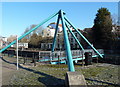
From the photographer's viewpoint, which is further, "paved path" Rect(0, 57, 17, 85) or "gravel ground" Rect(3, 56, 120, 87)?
"paved path" Rect(0, 57, 17, 85)

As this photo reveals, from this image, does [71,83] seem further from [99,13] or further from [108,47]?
[99,13]

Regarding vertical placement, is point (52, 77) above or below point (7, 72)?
below

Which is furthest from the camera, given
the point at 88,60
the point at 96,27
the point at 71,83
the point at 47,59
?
the point at 96,27

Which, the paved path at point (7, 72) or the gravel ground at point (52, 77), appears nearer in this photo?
the gravel ground at point (52, 77)

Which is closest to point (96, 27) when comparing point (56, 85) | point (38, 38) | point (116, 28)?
point (116, 28)

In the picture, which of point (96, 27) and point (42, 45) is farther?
point (42, 45)

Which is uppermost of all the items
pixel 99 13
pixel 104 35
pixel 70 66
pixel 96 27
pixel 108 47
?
pixel 99 13

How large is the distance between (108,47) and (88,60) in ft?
75.2

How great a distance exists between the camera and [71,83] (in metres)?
6.45

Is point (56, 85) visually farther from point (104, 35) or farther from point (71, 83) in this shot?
point (104, 35)

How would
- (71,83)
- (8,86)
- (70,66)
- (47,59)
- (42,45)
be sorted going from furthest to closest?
(42,45) → (47,59) → (70,66) → (8,86) → (71,83)

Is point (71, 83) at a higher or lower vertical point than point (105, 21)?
lower

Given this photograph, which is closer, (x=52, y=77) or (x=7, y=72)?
(x=52, y=77)

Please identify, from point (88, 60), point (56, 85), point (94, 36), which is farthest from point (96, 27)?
point (56, 85)
